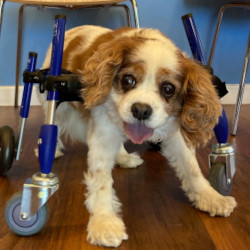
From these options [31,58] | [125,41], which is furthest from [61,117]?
[125,41]

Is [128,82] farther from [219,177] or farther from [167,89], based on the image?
[219,177]

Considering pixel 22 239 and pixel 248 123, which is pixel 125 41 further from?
pixel 248 123

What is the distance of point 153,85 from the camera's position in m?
1.06

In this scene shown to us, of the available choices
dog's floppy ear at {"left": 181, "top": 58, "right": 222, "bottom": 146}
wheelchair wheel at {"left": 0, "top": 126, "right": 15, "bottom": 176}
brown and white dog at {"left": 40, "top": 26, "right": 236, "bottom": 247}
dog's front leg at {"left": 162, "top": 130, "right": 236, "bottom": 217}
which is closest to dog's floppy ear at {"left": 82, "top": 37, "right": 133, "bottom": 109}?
brown and white dog at {"left": 40, "top": 26, "right": 236, "bottom": 247}

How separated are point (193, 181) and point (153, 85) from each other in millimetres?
432

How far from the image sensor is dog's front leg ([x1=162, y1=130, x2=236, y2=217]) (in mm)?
1219

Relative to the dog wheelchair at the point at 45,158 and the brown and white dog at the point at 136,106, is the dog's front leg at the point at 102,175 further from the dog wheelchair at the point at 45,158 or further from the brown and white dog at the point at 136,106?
the dog wheelchair at the point at 45,158

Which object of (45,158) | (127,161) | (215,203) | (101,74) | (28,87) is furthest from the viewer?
(127,161)

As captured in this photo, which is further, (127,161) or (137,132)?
(127,161)

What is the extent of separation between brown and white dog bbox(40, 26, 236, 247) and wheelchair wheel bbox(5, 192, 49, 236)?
156 millimetres

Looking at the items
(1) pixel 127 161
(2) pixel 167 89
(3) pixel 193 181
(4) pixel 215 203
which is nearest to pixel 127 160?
(1) pixel 127 161

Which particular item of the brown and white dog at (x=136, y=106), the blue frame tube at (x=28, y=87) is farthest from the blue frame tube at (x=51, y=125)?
the blue frame tube at (x=28, y=87)

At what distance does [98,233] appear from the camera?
1.05 m

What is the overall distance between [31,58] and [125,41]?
0.44m
